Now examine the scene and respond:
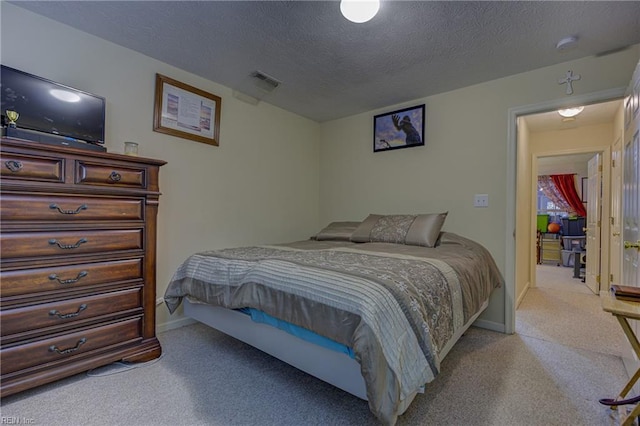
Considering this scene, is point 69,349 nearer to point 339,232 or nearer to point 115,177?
point 115,177

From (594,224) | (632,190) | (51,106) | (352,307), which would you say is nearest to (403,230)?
(632,190)

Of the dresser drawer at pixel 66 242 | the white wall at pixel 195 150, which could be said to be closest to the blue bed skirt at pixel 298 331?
the dresser drawer at pixel 66 242

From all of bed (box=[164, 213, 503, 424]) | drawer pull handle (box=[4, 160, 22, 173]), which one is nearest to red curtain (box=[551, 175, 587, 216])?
bed (box=[164, 213, 503, 424])

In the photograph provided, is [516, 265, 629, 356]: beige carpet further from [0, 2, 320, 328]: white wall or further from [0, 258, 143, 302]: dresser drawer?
[0, 258, 143, 302]: dresser drawer

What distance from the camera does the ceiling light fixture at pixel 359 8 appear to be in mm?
1625

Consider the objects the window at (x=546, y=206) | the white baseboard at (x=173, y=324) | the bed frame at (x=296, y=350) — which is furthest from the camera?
the window at (x=546, y=206)

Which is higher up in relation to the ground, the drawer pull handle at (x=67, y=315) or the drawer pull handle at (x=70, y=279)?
the drawer pull handle at (x=70, y=279)

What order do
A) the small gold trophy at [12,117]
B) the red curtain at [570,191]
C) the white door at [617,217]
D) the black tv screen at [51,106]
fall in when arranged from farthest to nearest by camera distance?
the red curtain at [570,191]
the white door at [617,217]
the black tv screen at [51,106]
the small gold trophy at [12,117]

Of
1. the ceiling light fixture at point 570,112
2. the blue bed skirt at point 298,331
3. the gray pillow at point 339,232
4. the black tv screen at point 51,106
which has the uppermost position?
the ceiling light fixture at point 570,112

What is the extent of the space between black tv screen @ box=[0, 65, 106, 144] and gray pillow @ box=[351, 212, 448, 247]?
7.55 feet

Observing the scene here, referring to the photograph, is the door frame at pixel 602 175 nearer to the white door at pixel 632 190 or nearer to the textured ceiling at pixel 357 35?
the white door at pixel 632 190

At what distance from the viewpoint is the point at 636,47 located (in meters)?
2.10

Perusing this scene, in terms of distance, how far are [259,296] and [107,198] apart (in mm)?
1133

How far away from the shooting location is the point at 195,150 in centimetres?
274
